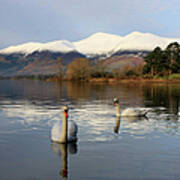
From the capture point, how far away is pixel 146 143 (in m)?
15.8

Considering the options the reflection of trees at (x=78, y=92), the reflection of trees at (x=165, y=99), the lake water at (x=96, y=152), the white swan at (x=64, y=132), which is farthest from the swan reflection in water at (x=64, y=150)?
the reflection of trees at (x=78, y=92)

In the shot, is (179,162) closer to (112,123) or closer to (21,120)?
(112,123)

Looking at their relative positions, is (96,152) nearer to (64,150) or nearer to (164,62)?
(64,150)

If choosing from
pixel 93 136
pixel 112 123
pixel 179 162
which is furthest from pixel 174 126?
pixel 179 162

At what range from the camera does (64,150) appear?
14.4 meters

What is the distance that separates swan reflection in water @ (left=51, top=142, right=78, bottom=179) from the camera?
1201cm

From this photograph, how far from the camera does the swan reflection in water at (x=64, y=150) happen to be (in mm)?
12008

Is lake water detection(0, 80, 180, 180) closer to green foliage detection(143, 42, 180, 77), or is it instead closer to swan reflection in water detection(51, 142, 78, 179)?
swan reflection in water detection(51, 142, 78, 179)

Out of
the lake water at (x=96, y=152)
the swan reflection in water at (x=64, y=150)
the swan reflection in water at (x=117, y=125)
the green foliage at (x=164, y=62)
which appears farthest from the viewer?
the green foliage at (x=164, y=62)

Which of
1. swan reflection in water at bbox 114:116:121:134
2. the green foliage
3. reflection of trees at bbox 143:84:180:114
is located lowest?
swan reflection in water at bbox 114:116:121:134

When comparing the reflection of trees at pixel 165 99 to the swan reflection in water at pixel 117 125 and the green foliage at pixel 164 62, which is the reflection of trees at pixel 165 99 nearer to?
the swan reflection in water at pixel 117 125

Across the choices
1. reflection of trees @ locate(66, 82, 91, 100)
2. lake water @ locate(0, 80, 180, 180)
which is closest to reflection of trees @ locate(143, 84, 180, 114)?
reflection of trees @ locate(66, 82, 91, 100)

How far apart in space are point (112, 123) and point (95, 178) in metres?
10.9

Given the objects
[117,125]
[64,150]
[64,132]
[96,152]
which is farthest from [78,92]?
[96,152]
